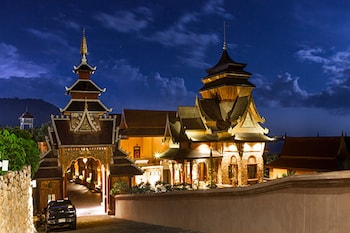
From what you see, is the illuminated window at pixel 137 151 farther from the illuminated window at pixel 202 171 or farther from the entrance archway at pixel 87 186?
the illuminated window at pixel 202 171

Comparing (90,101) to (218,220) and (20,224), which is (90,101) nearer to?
(20,224)

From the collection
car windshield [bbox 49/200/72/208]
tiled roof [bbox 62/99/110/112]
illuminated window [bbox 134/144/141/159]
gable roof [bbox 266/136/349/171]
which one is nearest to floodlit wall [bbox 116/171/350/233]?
car windshield [bbox 49/200/72/208]

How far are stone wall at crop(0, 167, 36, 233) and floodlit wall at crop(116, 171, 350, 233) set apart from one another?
175 inches

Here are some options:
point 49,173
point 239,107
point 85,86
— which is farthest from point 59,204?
point 239,107

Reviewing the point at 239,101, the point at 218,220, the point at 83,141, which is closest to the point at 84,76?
the point at 83,141

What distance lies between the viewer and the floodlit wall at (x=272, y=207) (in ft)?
17.1

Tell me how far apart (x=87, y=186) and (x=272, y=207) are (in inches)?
1098

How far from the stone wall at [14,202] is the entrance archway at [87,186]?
11.6 meters

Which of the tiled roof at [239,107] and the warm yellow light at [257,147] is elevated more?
the tiled roof at [239,107]

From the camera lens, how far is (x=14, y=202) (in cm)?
914

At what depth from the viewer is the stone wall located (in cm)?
767

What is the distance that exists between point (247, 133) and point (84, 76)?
12601mm

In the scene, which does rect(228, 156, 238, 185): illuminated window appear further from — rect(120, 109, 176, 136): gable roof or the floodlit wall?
the floodlit wall

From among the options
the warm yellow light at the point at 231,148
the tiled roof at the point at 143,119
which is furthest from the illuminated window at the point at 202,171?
the tiled roof at the point at 143,119
